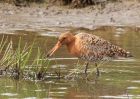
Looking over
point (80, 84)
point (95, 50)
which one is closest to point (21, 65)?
point (80, 84)

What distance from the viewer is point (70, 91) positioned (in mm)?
10031

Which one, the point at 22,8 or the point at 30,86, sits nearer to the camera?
the point at 30,86

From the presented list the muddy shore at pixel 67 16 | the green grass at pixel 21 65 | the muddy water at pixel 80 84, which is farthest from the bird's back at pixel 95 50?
the muddy shore at pixel 67 16

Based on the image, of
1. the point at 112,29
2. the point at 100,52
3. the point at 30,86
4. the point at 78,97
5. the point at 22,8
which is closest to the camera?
the point at 78,97

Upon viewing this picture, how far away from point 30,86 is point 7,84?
0.36 m

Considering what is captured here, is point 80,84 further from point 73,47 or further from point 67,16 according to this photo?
point 67,16

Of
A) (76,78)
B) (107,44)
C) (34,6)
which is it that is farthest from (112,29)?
(76,78)

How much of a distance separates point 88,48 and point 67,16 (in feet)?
19.3

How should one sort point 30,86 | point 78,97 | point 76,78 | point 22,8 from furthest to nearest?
point 22,8
point 76,78
point 30,86
point 78,97

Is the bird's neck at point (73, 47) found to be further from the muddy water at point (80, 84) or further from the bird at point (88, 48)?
the muddy water at point (80, 84)

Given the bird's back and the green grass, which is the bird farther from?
the green grass

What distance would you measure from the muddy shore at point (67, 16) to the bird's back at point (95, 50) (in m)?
4.62

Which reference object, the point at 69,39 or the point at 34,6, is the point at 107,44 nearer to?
the point at 69,39

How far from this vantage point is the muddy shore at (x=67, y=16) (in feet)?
55.1
